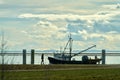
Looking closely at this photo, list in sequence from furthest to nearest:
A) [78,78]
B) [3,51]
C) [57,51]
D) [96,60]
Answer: [57,51]
[96,60]
[78,78]
[3,51]

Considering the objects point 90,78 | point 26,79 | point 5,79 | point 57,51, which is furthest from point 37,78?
point 57,51

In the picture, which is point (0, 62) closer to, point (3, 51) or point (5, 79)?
point (3, 51)

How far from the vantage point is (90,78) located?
32688 millimetres

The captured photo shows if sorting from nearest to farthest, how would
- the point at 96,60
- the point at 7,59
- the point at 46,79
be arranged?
the point at 7,59, the point at 46,79, the point at 96,60

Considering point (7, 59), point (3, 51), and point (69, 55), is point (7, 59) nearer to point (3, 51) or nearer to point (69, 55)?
point (3, 51)

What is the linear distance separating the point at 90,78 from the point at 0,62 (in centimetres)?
1466

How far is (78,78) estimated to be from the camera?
3247cm

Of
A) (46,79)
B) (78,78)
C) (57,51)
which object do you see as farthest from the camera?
(57,51)

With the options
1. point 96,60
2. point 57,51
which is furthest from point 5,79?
point 57,51

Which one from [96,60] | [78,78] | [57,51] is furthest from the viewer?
[57,51]

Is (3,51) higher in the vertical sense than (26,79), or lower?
higher

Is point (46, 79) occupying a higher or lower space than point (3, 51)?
lower

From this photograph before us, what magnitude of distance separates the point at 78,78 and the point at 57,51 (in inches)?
1873

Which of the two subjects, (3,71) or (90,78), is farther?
(90,78)
